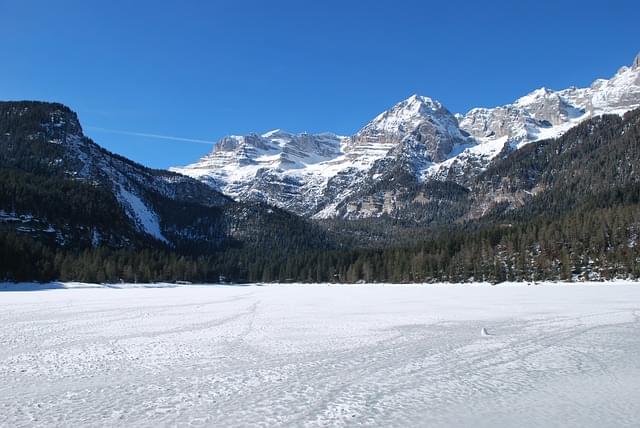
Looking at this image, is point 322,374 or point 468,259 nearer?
point 322,374

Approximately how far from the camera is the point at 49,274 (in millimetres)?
108750

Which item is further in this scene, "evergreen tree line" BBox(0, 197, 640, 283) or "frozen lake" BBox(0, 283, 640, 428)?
"evergreen tree line" BBox(0, 197, 640, 283)

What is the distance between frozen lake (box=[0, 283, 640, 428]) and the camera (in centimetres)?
1288

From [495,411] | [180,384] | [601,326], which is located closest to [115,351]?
[180,384]

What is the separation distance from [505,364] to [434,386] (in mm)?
5124

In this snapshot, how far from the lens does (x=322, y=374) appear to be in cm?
1775

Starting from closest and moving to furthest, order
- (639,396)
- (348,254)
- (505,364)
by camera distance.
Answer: (639,396)
(505,364)
(348,254)

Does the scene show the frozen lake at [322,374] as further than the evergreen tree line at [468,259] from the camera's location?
No

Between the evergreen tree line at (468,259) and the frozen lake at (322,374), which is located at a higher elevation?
the evergreen tree line at (468,259)

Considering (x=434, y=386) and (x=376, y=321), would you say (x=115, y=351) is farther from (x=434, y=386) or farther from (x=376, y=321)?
(x=376, y=321)

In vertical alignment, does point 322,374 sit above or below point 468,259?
below

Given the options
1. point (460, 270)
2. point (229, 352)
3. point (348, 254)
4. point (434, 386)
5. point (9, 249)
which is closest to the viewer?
point (434, 386)

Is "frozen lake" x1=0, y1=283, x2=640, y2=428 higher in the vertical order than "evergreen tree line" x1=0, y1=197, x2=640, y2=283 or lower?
lower

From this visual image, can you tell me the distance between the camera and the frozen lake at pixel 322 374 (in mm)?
12875
